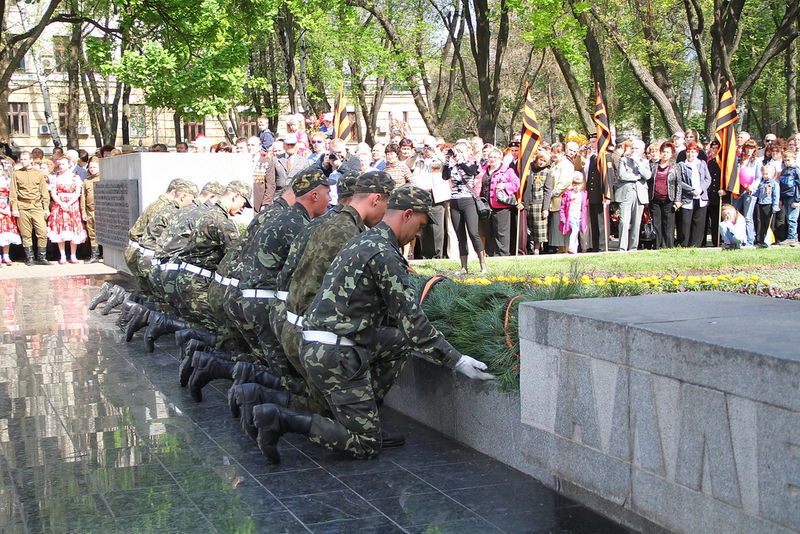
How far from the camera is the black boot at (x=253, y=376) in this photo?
24.7ft

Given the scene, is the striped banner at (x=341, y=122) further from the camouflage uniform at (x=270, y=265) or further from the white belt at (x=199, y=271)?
the camouflage uniform at (x=270, y=265)

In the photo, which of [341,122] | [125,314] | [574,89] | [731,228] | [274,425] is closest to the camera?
[274,425]

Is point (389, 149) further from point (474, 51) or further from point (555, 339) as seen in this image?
point (474, 51)

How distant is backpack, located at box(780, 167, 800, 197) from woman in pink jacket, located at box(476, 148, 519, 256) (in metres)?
4.82

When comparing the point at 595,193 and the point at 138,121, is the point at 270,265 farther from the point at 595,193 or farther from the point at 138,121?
the point at 138,121

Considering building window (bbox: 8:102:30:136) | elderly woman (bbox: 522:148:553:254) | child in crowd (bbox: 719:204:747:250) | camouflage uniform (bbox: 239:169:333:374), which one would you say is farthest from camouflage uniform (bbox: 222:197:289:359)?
building window (bbox: 8:102:30:136)

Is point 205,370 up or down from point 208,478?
up

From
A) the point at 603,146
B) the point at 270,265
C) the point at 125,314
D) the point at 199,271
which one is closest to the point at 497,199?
the point at 603,146

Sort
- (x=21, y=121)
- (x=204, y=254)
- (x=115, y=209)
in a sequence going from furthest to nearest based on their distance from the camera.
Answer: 1. (x=21, y=121)
2. (x=115, y=209)
3. (x=204, y=254)

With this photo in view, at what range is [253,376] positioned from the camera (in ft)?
24.8

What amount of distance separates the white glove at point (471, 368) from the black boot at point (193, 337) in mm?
3638

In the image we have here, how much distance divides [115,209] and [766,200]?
37.4 ft

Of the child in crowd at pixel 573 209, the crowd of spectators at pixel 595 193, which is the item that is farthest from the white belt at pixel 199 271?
the child in crowd at pixel 573 209

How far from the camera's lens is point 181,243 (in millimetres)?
10750
